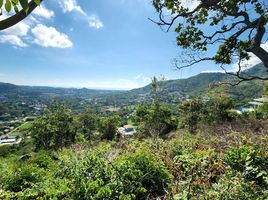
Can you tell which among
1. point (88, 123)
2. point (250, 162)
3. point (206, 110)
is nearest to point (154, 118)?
point (206, 110)

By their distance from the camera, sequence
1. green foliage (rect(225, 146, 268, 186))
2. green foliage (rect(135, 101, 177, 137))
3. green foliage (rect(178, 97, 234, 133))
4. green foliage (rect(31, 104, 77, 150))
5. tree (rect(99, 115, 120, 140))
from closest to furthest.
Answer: green foliage (rect(225, 146, 268, 186)) < green foliage (rect(135, 101, 177, 137)) < green foliage (rect(178, 97, 234, 133)) < green foliage (rect(31, 104, 77, 150)) < tree (rect(99, 115, 120, 140))

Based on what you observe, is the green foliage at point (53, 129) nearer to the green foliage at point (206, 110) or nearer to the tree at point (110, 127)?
the tree at point (110, 127)

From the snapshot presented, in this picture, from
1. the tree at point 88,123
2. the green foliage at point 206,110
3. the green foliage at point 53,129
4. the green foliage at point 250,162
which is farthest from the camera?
the tree at point 88,123

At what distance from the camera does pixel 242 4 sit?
19.9ft

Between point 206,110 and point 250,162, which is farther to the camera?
point 206,110

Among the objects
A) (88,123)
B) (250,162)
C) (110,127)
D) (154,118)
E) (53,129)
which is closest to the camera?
(250,162)

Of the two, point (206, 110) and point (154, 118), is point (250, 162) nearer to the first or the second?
point (154, 118)

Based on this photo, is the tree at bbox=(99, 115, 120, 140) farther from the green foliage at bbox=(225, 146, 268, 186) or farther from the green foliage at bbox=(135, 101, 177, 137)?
the green foliage at bbox=(225, 146, 268, 186)

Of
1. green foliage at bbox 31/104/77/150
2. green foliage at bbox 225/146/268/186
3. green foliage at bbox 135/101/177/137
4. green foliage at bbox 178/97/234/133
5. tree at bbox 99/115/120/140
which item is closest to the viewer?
green foliage at bbox 225/146/268/186

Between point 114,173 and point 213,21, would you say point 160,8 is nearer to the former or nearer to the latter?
point 213,21

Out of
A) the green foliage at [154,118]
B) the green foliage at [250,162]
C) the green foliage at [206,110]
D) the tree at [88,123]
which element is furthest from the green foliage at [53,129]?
the green foliage at [250,162]

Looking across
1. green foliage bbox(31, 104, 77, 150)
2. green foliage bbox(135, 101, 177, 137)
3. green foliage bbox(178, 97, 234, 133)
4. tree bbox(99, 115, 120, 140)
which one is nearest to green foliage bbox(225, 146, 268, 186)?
green foliage bbox(135, 101, 177, 137)

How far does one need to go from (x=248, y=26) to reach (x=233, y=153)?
311cm

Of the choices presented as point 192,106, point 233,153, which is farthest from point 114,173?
point 192,106
